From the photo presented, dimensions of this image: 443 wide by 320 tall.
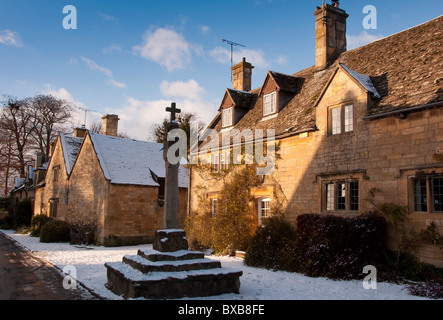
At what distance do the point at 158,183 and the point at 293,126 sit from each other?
1125 centimetres

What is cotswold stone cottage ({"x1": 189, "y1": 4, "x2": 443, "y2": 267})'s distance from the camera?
34.5ft

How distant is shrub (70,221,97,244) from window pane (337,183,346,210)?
14.6 m

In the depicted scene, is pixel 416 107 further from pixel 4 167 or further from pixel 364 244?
pixel 4 167

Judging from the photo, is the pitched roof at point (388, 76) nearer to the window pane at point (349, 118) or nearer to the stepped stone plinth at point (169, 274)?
the window pane at point (349, 118)

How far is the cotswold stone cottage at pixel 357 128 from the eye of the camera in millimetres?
10508

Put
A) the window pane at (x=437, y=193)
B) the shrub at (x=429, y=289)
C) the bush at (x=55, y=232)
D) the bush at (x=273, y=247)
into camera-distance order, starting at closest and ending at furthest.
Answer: the shrub at (x=429, y=289)
the window pane at (x=437, y=193)
the bush at (x=273, y=247)
the bush at (x=55, y=232)

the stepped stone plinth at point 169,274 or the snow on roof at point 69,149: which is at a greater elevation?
the snow on roof at point 69,149

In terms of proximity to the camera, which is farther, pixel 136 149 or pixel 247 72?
pixel 136 149

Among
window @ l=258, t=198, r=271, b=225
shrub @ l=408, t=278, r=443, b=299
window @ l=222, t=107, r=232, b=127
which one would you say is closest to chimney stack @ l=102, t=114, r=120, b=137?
window @ l=222, t=107, r=232, b=127

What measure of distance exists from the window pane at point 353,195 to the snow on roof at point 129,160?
1237 centimetres

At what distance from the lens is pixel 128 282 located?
7.87 meters

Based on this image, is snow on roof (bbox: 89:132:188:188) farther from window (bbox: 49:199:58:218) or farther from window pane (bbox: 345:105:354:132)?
window pane (bbox: 345:105:354:132)

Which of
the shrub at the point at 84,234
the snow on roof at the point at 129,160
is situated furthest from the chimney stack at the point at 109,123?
the shrub at the point at 84,234
